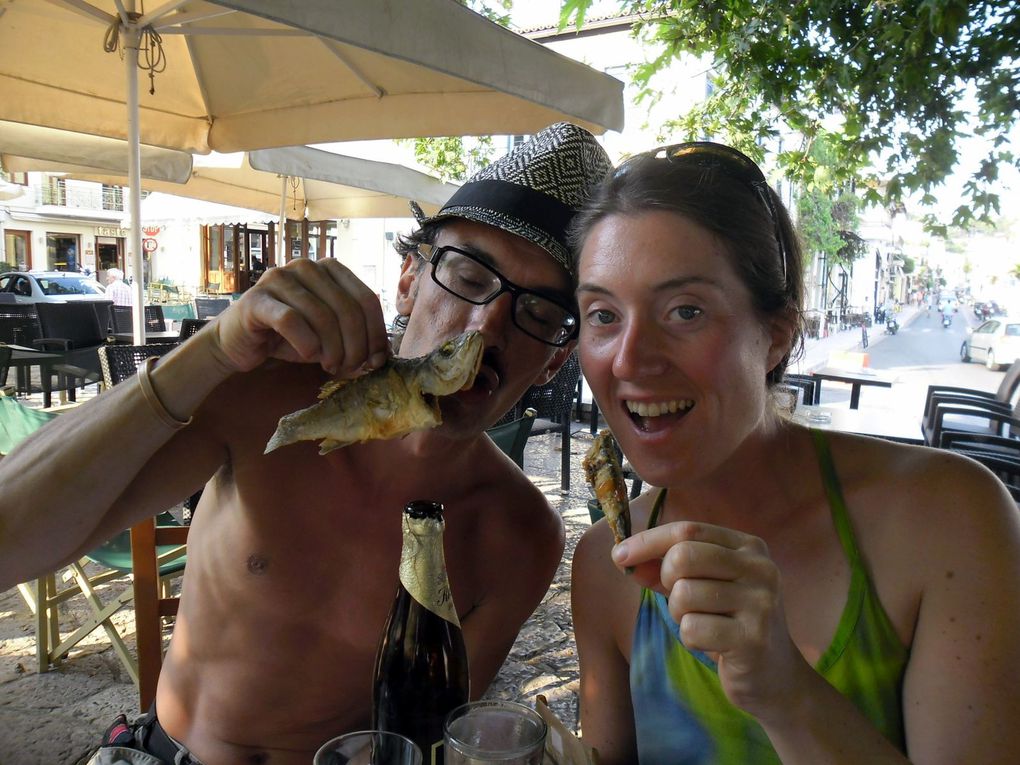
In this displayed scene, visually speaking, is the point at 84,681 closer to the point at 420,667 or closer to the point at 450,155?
the point at 420,667

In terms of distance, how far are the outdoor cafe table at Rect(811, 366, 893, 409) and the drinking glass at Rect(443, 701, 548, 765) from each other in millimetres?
7893

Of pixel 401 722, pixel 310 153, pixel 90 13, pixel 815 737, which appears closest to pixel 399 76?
pixel 90 13

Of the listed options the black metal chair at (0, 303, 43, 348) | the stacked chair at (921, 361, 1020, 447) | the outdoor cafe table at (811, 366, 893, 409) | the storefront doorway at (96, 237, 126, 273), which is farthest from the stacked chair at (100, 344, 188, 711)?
the storefront doorway at (96, 237, 126, 273)

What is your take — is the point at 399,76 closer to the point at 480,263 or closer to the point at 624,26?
the point at 480,263

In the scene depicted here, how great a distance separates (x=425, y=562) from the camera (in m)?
1.38

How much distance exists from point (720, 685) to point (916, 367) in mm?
18322

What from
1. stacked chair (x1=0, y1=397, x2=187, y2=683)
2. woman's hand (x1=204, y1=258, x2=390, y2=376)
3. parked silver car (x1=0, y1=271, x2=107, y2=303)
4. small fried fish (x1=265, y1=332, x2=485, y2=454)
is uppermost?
parked silver car (x1=0, y1=271, x2=107, y2=303)

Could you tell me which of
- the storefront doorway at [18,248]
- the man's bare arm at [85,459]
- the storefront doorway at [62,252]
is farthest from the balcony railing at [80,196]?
the man's bare arm at [85,459]

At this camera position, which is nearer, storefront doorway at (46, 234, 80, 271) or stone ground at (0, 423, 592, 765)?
stone ground at (0, 423, 592, 765)

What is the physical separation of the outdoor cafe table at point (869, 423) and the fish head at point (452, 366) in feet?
15.4

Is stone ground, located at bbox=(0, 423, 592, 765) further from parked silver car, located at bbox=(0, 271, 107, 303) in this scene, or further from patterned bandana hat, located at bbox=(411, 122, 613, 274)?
parked silver car, located at bbox=(0, 271, 107, 303)

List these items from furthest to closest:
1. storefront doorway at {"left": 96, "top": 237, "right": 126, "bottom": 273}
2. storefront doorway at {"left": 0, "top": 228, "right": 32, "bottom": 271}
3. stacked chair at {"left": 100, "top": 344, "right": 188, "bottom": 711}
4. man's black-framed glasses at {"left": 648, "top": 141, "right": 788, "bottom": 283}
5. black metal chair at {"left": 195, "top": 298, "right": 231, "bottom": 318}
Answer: storefront doorway at {"left": 96, "top": 237, "right": 126, "bottom": 273}, storefront doorway at {"left": 0, "top": 228, "right": 32, "bottom": 271}, black metal chair at {"left": 195, "top": 298, "right": 231, "bottom": 318}, stacked chair at {"left": 100, "top": 344, "right": 188, "bottom": 711}, man's black-framed glasses at {"left": 648, "top": 141, "right": 788, "bottom": 283}

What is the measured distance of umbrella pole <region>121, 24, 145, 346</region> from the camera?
16.8 ft

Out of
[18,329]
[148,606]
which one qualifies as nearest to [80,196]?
[18,329]
